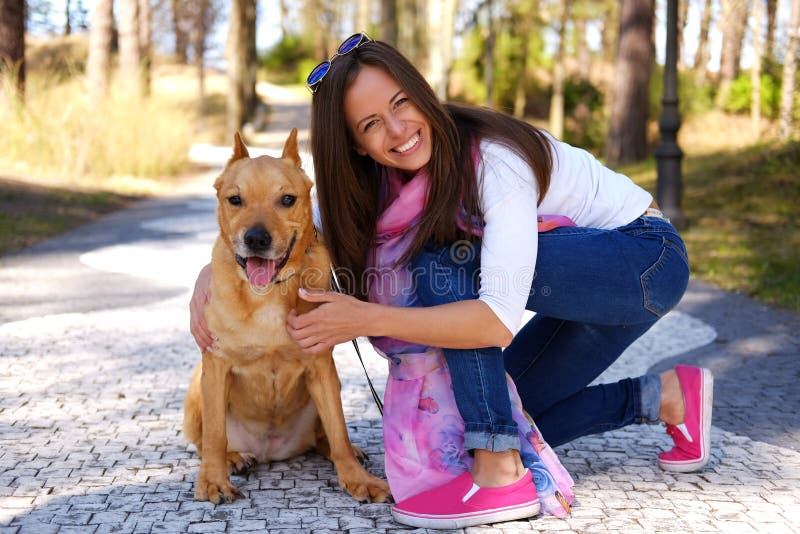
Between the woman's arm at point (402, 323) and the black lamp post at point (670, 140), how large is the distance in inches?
284

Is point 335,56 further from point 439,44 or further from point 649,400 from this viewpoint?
point 439,44

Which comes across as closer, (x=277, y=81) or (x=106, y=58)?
(x=106, y=58)

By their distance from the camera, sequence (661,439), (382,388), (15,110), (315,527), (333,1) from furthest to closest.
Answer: (333,1) → (15,110) → (382,388) → (661,439) → (315,527)

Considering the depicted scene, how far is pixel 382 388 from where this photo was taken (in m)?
4.44

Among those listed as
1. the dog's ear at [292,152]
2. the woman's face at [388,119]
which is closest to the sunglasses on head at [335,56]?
the woman's face at [388,119]

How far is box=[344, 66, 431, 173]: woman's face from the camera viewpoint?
2.85m

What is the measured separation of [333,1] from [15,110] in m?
38.9

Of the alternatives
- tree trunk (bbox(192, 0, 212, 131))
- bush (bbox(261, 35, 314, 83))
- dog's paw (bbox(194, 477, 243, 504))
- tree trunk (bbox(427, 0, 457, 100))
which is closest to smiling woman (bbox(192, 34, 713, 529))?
dog's paw (bbox(194, 477, 243, 504))

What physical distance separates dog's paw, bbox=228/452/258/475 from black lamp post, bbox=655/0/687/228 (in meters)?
7.14

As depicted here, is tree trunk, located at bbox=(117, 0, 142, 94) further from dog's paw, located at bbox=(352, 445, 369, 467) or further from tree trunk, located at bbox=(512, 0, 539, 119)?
dog's paw, located at bbox=(352, 445, 369, 467)

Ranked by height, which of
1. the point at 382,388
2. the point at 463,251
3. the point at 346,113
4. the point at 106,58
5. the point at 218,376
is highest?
the point at 106,58

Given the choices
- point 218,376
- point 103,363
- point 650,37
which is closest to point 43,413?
point 103,363

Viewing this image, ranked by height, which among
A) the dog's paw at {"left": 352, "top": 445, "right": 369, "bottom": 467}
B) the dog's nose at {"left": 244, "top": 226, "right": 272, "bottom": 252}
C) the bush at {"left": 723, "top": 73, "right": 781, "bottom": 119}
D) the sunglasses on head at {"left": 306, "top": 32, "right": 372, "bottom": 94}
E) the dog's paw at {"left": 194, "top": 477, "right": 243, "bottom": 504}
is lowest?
the dog's paw at {"left": 352, "top": 445, "right": 369, "bottom": 467}

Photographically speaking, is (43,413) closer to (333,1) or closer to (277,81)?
(277,81)
